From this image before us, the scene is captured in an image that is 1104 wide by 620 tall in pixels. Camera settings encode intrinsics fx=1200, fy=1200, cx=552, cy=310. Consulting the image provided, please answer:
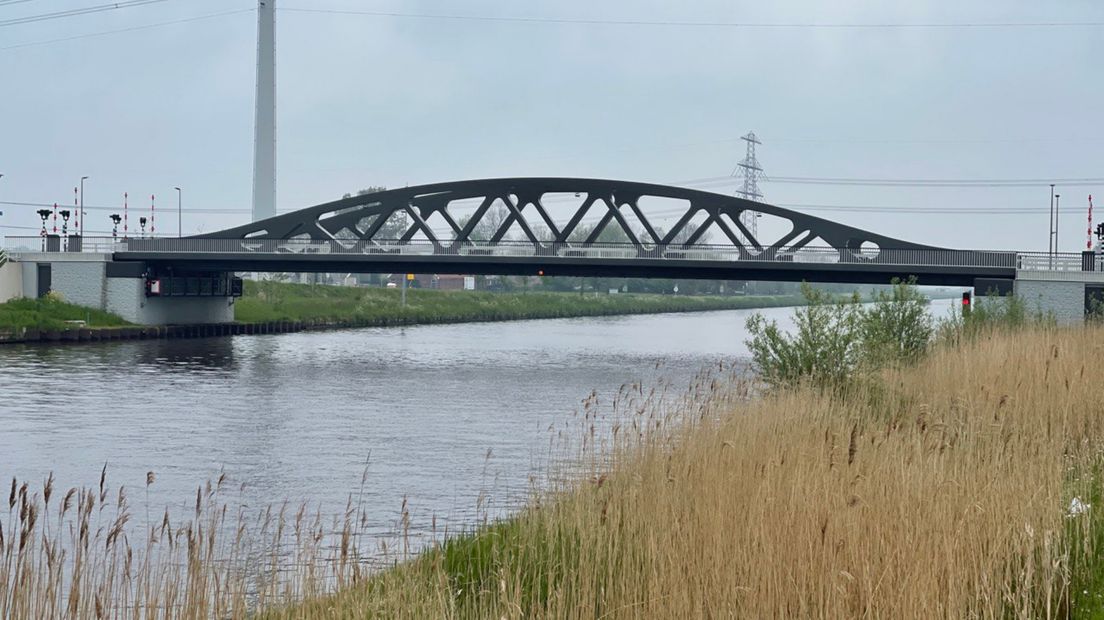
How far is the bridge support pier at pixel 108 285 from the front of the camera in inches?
2276

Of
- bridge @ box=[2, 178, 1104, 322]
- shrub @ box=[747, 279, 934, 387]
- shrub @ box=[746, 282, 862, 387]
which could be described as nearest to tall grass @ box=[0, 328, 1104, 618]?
shrub @ box=[747, 279, 934, 387]

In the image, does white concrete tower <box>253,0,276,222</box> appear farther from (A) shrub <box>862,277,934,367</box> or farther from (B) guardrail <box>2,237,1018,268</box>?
(A) shrub <box>862,277,934,367</box>

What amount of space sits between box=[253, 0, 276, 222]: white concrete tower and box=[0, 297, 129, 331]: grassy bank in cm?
2096

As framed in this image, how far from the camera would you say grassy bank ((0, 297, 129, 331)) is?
4997 centimetres

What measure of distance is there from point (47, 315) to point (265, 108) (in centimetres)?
2767

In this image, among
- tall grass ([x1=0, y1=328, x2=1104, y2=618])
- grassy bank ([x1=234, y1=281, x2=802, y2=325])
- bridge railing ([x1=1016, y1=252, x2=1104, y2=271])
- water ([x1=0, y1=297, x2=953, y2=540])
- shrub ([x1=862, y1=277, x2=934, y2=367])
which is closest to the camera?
tall grass ([x1=0, y1=328, x2=1104, y2=618])

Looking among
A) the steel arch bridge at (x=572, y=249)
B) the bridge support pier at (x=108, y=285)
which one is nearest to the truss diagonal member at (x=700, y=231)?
the steel arch bridge at (x=572, y=249)

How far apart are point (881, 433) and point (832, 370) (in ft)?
35.9

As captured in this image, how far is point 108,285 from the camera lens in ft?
192

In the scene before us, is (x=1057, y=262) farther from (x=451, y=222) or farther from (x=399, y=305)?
(x=399, y=305)

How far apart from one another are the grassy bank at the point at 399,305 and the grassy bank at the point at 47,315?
1192 centimetres

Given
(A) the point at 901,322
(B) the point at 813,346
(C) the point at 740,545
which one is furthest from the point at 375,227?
(C) the point at 740,545

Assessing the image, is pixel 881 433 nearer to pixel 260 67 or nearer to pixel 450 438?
pixel 450 438

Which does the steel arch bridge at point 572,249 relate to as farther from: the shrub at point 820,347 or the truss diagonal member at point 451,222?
the shrub at point 820,347
